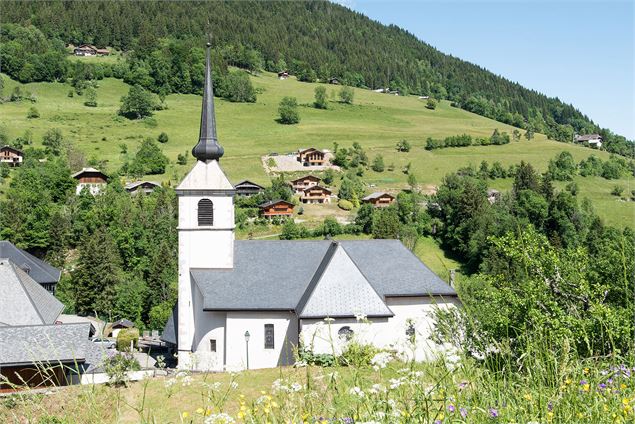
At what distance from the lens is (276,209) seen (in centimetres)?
8412

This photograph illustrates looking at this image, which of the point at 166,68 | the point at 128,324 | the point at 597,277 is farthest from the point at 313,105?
the point at 597,277

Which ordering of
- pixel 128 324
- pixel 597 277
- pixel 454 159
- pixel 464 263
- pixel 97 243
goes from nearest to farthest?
pixel 597 277 < pixel 128 324 < pixel 97 243 < pixel 464 263 < pixel 454 159

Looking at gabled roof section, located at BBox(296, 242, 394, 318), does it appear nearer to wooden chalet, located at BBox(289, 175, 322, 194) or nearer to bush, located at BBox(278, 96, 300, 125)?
wooden chalet, located at BBox(289, 175, 322, 194)

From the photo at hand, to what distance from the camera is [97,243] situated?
213 feet

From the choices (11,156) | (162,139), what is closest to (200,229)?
(11,156)

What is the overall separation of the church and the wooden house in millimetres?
61108

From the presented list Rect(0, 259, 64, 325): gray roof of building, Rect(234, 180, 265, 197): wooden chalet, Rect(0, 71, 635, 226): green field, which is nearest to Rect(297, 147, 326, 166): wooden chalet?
Rect(0, 71, 635, 226): green field

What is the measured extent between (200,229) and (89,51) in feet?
541

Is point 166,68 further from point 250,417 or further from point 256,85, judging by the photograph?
point 250,417

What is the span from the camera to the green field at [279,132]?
108 metres

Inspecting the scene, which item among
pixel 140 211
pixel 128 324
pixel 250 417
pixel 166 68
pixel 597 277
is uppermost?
pixel 166 68

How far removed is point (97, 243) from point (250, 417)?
2497 inches

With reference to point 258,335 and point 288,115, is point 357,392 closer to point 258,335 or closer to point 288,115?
point 258,335

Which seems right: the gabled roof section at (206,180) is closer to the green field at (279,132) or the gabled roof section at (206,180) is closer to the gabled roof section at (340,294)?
the gabled roof section at (340,294)
